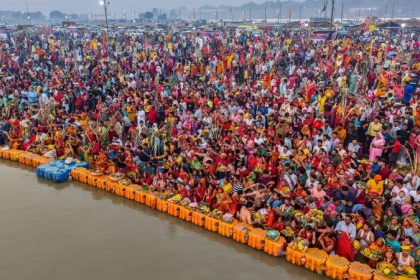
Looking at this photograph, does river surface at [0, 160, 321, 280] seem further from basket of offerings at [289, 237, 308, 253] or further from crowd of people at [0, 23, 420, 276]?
crowd of people at [0, 23, 420, 276]

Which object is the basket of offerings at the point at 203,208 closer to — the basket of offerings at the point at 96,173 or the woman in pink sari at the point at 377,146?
the basket of offerings at the point at 96,173

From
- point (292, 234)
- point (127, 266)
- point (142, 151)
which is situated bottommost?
point (127, 266)

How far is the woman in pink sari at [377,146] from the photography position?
35.8 ft

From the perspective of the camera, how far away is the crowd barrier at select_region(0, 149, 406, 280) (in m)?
8.01

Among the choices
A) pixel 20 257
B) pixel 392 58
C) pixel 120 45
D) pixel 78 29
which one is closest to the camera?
pixel 20 257

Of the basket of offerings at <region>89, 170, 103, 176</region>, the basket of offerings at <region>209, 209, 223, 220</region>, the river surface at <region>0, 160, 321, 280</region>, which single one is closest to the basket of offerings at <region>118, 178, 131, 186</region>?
the river surface at <region>0, 160, 321, 280</region>

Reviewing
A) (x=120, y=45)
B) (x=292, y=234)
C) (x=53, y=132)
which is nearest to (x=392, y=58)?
(x=292, y=234)

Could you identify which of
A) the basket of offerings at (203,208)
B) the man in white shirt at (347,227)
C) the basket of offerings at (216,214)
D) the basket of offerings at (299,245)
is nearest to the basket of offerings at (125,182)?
the basket of offerings at (203,208)

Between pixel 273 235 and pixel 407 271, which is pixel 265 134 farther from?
pixel 407 271

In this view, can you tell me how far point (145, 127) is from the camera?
13.9m

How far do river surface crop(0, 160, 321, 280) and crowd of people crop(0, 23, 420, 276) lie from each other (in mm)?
853

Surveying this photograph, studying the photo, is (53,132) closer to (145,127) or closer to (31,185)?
(31,185)

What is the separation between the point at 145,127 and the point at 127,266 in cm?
600

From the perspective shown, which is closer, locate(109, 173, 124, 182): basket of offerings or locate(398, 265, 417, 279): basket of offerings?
locate(398, 265, 417, 279): basket of offerings
